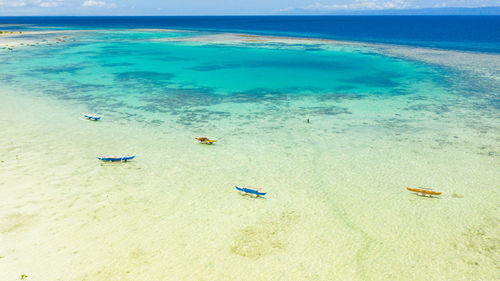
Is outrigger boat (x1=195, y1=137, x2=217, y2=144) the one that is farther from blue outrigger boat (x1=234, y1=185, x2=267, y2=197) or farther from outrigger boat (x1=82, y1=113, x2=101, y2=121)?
outrigger boat (x1=82, y1=113, x2=101, y2=121)

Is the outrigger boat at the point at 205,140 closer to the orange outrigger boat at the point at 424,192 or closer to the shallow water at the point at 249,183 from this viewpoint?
the shallow water at the point at 249,183

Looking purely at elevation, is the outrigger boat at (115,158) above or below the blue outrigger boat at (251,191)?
above

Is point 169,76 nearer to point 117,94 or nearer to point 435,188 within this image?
point 117,94

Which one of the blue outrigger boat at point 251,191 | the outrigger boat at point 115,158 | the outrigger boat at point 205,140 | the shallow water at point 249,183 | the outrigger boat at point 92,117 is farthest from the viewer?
the outrigger boat at point 92,117

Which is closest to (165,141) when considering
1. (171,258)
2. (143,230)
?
(143,230)

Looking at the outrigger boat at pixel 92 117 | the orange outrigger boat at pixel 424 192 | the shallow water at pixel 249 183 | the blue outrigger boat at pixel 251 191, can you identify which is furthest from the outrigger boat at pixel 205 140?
the orange outrigger boat at pixel 424 192

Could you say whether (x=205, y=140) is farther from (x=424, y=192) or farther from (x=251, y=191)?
(x=424, y=192)

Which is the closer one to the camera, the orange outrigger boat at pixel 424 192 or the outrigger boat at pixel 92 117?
the orange outrigger boat at pixel 424 192

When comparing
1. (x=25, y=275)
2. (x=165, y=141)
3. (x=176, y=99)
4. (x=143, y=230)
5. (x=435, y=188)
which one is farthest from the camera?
(x=176, y=99)

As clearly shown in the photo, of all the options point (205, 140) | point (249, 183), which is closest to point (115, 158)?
point (205, 140)
